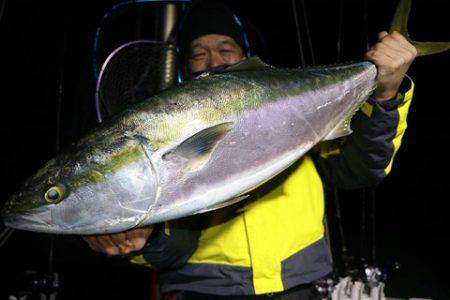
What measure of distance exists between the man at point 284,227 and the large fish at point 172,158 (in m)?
0.54

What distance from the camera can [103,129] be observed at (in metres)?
1.21

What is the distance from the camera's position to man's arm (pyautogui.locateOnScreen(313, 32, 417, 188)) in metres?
1.64

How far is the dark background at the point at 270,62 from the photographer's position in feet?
20.5

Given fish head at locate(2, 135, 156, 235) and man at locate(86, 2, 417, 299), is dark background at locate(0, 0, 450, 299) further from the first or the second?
fish head at locate(2, 135, 156, 235)

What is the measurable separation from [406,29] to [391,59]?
23 centimetres

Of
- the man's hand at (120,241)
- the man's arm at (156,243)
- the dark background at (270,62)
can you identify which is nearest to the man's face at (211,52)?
the dark background at (270,62)

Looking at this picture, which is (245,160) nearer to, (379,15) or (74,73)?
(74,73)

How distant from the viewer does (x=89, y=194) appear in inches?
44.5

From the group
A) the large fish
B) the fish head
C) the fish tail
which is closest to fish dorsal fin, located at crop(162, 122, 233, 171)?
the large fish

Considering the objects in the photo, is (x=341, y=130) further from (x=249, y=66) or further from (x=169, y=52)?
(x=169, y=52)

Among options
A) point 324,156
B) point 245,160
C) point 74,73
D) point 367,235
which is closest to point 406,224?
point 367,235

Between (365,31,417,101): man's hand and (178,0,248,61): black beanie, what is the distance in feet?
4.16

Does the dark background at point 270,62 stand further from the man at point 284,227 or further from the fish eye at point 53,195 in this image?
the fish eye at point 53,195

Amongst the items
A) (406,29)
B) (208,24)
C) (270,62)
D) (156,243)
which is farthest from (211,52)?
(270,62)
